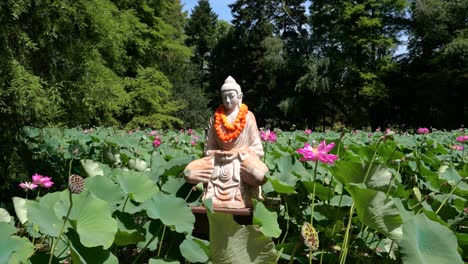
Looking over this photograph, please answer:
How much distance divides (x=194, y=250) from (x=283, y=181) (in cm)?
121

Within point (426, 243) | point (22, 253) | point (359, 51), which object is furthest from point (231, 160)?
point (359, 51)

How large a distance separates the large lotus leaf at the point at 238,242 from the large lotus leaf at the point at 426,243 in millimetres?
555

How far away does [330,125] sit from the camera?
29688 mm

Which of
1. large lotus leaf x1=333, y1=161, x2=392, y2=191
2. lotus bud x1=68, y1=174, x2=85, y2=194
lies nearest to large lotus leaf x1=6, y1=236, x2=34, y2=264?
lotus bud x1=68, y1=174, x2=85, y2=194

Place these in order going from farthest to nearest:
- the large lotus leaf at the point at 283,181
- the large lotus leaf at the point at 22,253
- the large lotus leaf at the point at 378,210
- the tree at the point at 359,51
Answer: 1. the tree at the point at 359,51
2. the large lotus leaf at the point at 283,181
3. the large lotus leaf at the point at 378,210
4. the large lotus leaf at the point at 22,253

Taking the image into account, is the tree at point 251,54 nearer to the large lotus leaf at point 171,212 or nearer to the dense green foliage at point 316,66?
the dense green foliage at point 316,66

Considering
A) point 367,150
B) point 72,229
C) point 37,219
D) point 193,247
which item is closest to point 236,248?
point 193,247

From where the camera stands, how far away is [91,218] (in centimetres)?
162

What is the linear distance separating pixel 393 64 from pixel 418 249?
24643 mm

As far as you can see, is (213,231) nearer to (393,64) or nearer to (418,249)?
(418,249)

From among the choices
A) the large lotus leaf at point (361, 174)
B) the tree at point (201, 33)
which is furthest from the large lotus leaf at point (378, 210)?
the tree at point (201, 33)

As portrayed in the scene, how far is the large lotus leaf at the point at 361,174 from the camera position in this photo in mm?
2013

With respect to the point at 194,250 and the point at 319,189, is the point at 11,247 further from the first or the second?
the point at 319,189

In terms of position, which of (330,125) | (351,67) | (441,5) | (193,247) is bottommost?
(330,125)
